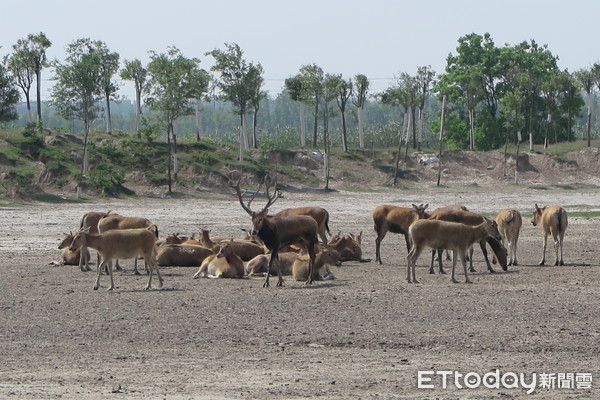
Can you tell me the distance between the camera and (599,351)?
1212 cm

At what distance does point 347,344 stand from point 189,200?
122 ft

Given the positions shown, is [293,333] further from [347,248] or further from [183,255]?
[347,248]

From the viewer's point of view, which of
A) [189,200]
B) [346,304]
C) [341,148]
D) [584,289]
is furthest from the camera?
[341,148]

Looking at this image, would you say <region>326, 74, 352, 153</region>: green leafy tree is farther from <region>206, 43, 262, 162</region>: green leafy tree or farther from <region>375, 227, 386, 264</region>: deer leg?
<region>375, 227, 386, 264</region>: deer leg

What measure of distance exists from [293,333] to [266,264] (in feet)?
24.0

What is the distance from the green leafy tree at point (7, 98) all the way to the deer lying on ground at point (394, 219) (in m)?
42.3

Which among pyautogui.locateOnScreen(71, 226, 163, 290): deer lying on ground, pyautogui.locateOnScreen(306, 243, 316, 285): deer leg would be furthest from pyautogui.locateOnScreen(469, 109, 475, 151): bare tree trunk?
pyautogui.locateOnScreen(71, 226, 163, 290): deer lying on ground

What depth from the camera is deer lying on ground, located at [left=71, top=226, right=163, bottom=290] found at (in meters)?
18.1

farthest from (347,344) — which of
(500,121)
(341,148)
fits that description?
(500,121)

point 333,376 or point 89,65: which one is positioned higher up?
point 89,65

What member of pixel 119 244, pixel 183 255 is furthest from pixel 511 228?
pixel 119 244

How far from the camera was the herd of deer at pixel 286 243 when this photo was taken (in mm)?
18438

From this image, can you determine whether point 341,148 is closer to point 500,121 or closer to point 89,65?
point 500,121

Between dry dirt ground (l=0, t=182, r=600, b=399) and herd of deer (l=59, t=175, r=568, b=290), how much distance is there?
1.33 feet
